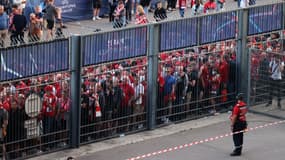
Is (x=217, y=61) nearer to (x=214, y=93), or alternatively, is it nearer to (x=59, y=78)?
(x=214, y=93)

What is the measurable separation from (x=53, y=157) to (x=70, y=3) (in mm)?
13668

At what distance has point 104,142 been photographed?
23.9 meters

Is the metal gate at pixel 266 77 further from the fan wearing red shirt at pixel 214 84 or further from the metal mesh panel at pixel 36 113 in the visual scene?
the metal mesh panel at pixel 36 113

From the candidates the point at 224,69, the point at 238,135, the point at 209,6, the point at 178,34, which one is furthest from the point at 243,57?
the point at 209,6

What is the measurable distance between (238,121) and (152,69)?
3.67 meters

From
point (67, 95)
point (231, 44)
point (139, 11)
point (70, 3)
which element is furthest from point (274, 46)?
point (70, 3)

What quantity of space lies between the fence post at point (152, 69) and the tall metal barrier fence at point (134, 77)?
0.09 ft

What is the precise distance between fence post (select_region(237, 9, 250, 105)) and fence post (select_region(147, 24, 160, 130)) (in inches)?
131

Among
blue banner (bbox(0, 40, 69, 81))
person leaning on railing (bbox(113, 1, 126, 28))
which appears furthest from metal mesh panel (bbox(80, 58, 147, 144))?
person leaning on railing (bbox(113, 1, 126, 28))

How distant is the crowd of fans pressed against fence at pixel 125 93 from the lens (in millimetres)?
22062

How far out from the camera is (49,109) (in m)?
22.5

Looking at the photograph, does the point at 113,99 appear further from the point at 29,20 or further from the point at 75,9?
the point at 75,9

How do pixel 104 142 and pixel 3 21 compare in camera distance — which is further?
pixel 3 21

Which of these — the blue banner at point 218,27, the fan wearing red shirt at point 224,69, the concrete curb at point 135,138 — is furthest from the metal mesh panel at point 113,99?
the fan wearing red shirt at point 224,69
